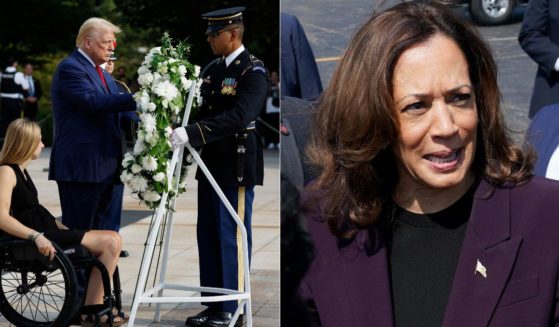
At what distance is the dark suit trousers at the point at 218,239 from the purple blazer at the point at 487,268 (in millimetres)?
4013

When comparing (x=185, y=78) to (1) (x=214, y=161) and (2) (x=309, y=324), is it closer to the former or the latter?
(1) (x=214, y=161)

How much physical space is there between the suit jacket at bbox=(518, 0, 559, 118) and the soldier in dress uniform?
2464mm

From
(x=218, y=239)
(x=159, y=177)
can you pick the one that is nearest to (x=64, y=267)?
(x=159, y=177)

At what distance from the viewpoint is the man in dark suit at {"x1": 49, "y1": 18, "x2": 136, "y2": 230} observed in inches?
247

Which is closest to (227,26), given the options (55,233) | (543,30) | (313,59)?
(55,233)

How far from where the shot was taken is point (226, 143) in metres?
5.87

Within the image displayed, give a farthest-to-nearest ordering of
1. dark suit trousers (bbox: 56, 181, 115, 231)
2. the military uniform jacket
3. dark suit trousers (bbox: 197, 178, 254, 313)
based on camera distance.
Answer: dark suit trousers (bbox: 56, 181, 115, 231), dark suit trousers (bbox: 197, 178, 254, 313), the military uniform jacket

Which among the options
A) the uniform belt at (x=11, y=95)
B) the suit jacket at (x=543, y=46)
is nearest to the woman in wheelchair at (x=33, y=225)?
the suit jacket at (x=543, y=46)

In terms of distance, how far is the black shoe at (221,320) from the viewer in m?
6.06

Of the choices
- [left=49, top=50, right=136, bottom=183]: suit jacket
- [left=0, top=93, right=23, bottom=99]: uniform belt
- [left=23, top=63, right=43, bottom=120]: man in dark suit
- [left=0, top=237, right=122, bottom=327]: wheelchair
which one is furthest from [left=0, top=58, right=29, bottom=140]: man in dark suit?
[left=0, top=237, right=122, bottom=327]: wheelchair

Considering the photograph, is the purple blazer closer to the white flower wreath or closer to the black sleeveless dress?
the white flower wreath

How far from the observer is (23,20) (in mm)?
40344

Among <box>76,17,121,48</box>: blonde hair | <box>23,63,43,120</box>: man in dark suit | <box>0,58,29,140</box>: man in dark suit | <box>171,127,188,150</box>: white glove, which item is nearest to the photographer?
<box>171,127,188,150</box>: white glove

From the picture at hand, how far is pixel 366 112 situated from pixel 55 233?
3913 millimetres
